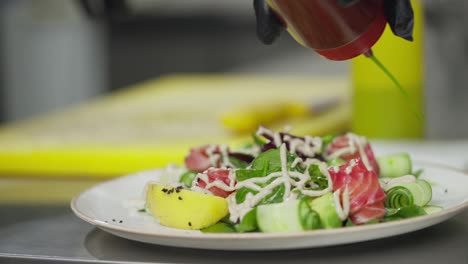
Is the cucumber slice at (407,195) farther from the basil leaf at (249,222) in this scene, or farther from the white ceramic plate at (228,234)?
the basil leaf at (249,222)

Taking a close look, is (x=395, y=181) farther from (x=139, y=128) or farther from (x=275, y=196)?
(x=139, y=128)

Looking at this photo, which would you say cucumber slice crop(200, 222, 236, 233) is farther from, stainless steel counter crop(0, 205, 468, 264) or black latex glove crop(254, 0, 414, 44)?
black latex glove crop(254, 0, 414, 44)

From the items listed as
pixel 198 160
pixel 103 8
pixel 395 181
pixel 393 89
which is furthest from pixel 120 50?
pixel 395 181

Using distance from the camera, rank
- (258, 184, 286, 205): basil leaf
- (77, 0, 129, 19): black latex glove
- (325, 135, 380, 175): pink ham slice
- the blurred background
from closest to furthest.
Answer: (258, 184, 286, 205): basil leaf → (325, 135, 380, 175): pink ham slice → (77, 0, 129, 19): black latex glove → the blurred background

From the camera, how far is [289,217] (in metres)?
0.84

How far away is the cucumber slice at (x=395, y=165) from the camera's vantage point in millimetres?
1105

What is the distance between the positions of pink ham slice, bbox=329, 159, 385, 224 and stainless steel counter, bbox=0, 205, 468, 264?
4 centimetres

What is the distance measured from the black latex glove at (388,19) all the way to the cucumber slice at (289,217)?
0.70ft

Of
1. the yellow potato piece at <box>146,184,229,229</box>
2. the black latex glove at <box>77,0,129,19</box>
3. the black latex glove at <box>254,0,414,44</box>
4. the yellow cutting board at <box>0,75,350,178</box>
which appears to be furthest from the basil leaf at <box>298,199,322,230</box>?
the black latex glove at <box>77,0,129,19</box>

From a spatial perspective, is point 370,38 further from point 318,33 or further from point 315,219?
point 315,219

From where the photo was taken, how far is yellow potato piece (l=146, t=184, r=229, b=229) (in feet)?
2.93

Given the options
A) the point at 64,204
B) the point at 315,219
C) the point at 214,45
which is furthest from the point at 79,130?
the point at 214,45

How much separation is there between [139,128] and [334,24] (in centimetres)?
119

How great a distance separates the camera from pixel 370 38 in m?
0.94
